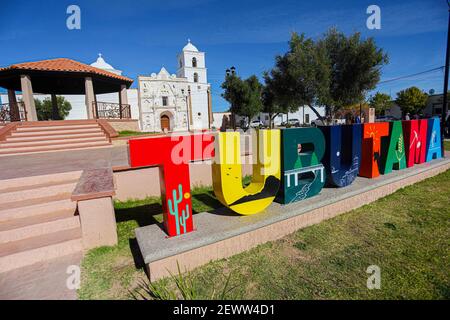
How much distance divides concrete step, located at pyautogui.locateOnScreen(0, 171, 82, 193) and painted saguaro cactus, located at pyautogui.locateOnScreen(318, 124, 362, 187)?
5384 millimetres

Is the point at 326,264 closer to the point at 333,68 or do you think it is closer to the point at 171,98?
the point at 333,68

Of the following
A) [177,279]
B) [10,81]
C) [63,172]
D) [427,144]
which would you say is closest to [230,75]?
[10,81]

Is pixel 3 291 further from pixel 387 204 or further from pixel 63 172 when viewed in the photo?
pixel 387 204

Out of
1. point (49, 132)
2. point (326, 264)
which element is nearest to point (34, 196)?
point (326, 264)

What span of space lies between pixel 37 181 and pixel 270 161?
185 inches

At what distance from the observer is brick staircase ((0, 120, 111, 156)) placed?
10084 millimetres

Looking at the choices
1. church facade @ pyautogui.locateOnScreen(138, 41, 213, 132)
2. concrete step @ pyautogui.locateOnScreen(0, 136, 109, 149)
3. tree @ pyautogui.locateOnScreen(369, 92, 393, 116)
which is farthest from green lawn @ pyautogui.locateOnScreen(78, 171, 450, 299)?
tree @ pyautogui.locateOnScreen(369, 92, 393, 116)

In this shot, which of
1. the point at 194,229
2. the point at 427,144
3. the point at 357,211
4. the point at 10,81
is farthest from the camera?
the point at 10,81

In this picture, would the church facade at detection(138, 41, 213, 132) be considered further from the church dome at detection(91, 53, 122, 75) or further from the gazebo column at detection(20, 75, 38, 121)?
the gazebo column at detection(20, 75, 38, 121)

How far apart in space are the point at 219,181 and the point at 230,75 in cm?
3364

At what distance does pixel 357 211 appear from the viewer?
4777mm

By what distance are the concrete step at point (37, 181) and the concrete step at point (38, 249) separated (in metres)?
1.58

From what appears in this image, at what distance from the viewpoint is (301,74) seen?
51.9 feet
